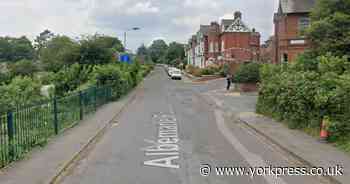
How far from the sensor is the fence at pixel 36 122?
8.44 m

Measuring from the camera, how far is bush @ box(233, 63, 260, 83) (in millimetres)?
31000

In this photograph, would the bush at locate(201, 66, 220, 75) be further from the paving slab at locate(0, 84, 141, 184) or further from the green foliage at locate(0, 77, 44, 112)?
the paving slab at locate(0, 84, 141, 184)

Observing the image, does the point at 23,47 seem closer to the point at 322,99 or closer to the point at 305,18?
the point at 305,18

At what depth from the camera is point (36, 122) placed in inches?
427

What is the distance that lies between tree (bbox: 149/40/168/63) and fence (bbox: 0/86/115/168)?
13816cm

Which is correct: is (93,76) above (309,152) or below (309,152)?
above

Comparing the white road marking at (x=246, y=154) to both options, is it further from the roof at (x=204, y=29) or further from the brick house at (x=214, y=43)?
the roof at (x=204, y=29)

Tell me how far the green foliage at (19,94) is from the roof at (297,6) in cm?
2317

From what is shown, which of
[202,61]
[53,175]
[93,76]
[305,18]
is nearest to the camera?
[53,175]

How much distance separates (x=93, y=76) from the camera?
23.8m

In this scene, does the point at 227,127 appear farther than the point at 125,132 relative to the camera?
Yes

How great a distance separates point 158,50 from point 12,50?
7701 centimetres

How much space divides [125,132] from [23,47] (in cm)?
9813

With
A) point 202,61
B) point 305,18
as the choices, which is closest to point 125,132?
point 305,18
